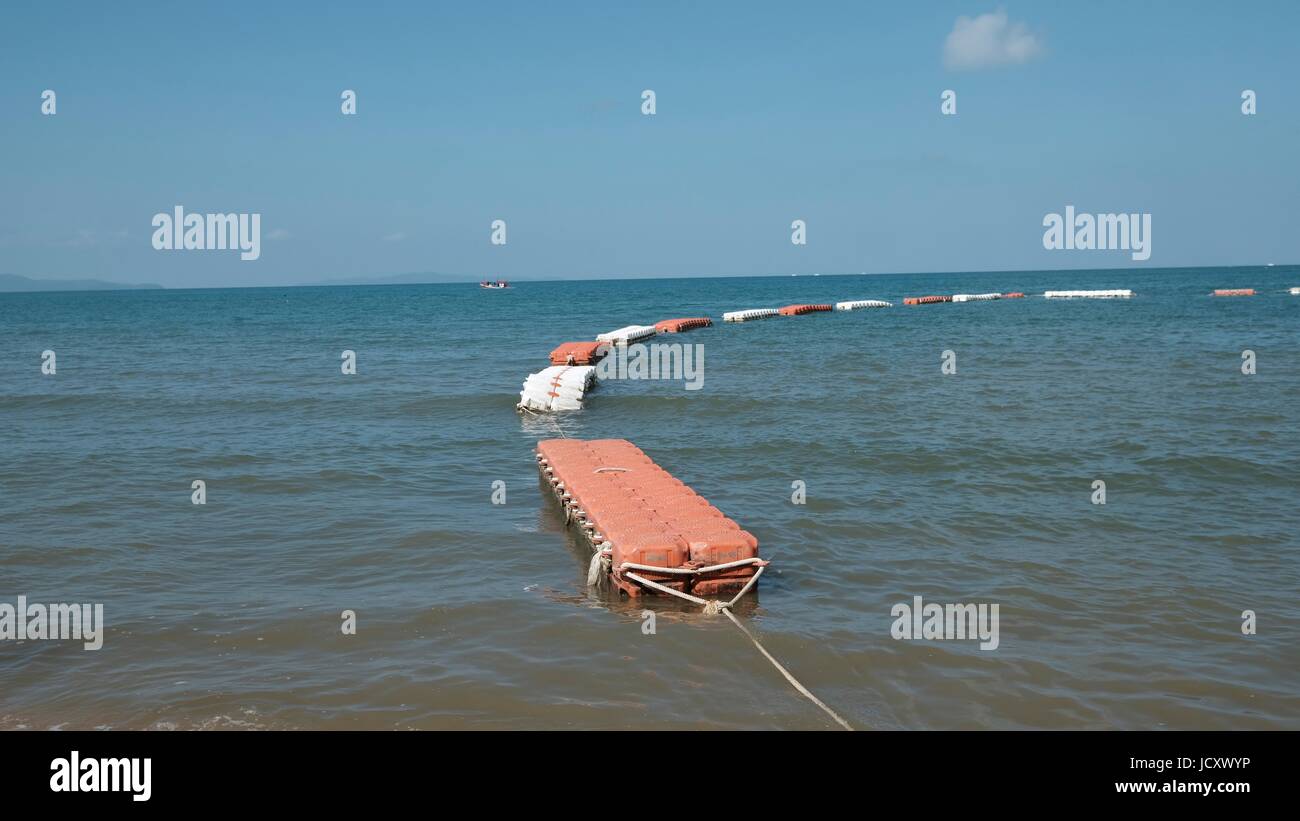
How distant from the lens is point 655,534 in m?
11.9

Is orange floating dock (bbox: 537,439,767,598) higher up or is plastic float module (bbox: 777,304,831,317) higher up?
plastic float module (bbox: 777,304,831,317)

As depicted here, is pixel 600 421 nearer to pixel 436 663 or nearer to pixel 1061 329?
pixel 436 663

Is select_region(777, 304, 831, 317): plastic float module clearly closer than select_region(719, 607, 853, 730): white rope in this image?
No

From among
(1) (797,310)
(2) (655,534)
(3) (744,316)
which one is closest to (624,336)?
(3) (744,316)

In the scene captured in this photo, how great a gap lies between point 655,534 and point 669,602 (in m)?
0.88

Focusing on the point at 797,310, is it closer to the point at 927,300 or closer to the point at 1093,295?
the point at 927,300

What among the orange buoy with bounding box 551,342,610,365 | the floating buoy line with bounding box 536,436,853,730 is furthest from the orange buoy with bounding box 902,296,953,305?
the floating buoy line with bounding box 536,436,853,730

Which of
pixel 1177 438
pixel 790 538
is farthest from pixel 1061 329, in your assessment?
pixel 790 538

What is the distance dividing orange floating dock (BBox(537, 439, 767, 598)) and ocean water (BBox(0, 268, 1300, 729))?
1.33 feet

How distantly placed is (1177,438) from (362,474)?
17.6 m

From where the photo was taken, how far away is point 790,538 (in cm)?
1449

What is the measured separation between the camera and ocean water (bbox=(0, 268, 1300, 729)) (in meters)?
9.03

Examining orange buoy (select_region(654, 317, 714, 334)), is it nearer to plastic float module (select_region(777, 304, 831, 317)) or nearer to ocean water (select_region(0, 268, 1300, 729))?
plastic float module (select_region(777, 304, 831, 317))

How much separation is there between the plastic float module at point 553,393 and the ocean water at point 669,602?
1.04m
